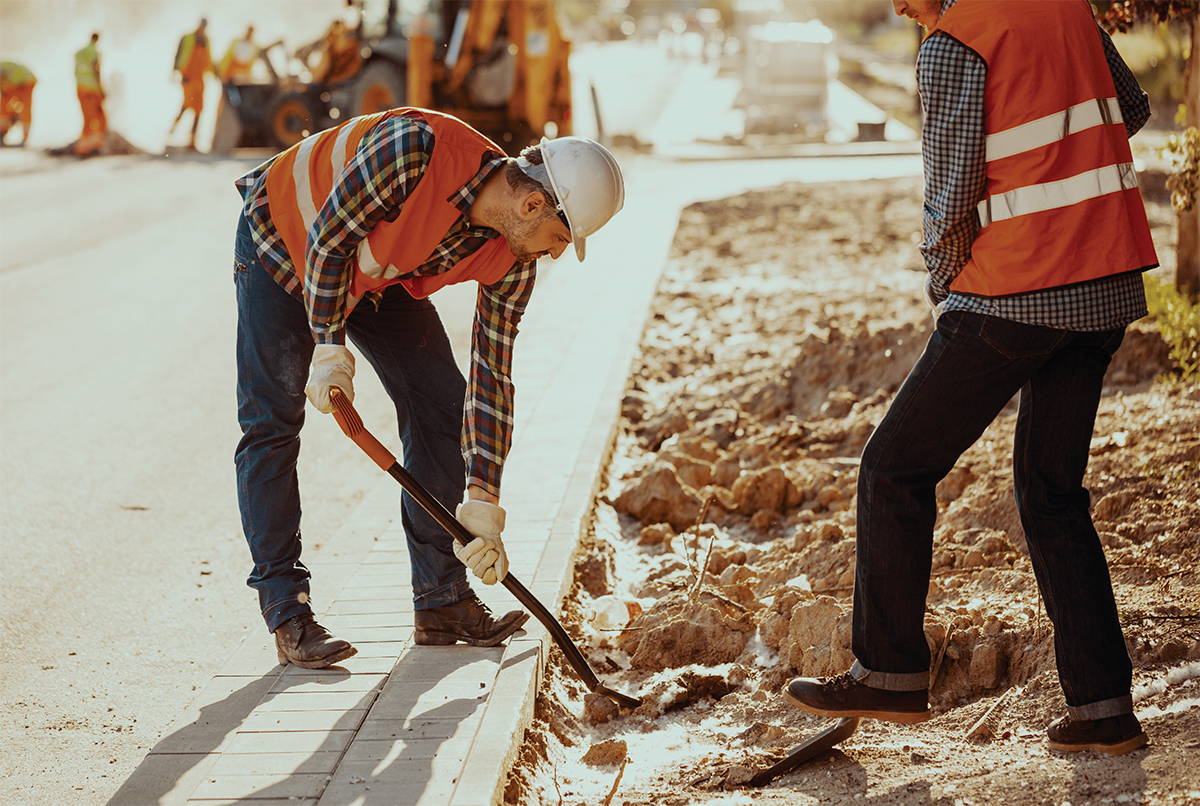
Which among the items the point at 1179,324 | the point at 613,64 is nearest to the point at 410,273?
the point at 1179,324

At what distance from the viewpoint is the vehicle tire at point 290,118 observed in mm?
18984

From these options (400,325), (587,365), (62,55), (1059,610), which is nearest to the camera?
(1059,610)

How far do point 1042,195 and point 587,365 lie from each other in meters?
4.56

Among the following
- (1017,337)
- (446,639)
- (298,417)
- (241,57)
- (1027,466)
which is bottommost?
(446,639)

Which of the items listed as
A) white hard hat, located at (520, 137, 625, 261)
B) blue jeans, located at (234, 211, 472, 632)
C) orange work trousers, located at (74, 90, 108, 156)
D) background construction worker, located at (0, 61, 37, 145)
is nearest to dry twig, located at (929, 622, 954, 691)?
blue jeans, located at (234, 211, 472, 632)

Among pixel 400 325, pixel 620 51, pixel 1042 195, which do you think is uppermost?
pixel 1042 195

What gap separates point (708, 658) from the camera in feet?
12.6

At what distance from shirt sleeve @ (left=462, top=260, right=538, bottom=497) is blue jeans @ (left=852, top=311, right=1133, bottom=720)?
1.10m

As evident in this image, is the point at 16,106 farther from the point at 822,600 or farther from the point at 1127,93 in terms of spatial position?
the point at 1127,93

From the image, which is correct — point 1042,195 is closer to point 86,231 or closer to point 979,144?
point 979,144

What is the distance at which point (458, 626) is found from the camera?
3.68 meters

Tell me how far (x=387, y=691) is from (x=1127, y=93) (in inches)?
97.4

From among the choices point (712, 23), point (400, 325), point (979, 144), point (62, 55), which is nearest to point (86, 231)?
point (400, 325)

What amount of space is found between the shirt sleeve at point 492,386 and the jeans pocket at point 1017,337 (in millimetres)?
1324
